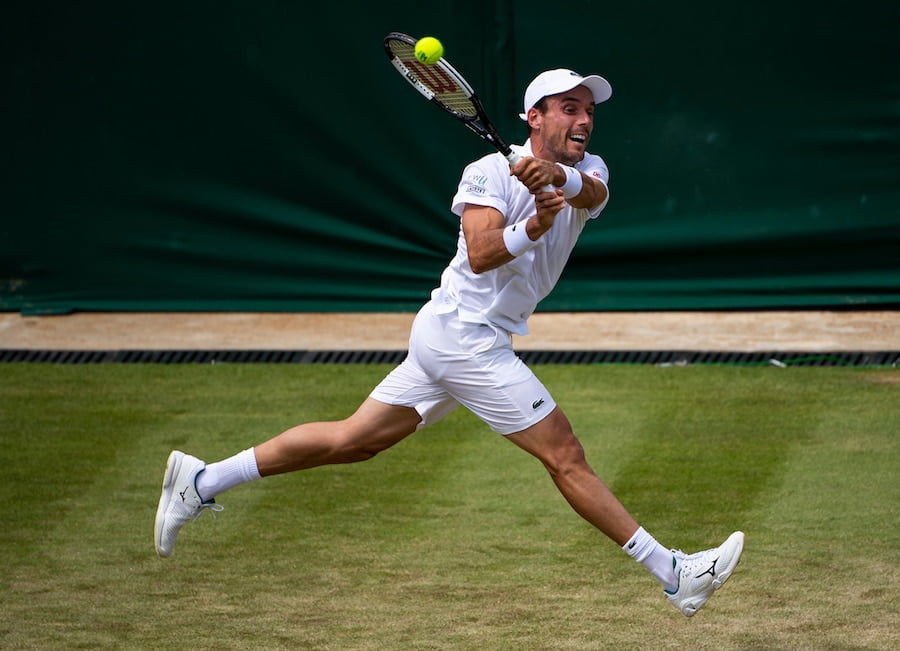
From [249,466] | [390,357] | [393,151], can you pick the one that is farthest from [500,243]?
[393,151]

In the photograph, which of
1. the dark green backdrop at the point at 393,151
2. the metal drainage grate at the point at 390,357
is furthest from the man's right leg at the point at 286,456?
the dark green backdrop at the point at 393,151

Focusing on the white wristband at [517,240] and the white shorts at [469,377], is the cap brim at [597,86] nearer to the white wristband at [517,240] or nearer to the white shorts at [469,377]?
the white wristband at [517,240]

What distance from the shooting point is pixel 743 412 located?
283 inches

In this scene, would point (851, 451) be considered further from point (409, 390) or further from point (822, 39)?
point (822, 39)

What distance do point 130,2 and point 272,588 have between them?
5.08 meters

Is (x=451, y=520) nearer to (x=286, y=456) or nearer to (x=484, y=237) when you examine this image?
(x=286, y=456)

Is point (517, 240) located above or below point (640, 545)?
above

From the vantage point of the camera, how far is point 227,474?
516cm

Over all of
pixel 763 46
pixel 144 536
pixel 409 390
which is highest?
pixel 763 46

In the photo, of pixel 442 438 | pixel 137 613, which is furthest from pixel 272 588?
pixel 442 438

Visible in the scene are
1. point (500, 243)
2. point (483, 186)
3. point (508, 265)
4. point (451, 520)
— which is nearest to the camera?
point (500, 243)

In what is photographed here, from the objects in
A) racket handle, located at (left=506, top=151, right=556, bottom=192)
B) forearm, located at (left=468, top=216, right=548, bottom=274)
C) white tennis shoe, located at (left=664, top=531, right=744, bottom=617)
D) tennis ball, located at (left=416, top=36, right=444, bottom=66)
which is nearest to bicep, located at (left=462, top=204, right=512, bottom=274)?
forearm, located at (left=468, top=216, right=548, bottom=274)

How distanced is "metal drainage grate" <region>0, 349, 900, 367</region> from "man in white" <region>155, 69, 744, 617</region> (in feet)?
10.7

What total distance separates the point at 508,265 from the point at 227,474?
1219 millimetres
